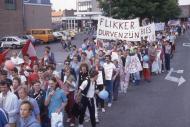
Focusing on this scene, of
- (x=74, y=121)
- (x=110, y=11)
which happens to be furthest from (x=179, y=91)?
(x=110, y=11)

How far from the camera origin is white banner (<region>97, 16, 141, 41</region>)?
23.2 m

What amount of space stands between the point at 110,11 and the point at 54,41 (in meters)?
25.2

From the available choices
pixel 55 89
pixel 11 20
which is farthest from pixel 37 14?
pixel 55 89

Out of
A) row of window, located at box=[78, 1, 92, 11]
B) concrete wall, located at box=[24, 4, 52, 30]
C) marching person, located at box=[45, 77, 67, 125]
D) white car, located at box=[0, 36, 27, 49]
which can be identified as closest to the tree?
white car, located at box=[0, 36, 27, 49]

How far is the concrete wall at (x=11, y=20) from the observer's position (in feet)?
209

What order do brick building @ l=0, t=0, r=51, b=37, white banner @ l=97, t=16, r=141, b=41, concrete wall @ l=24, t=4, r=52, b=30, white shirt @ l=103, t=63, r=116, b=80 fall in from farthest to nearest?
concrete wall @ l=24, t=4, r=52, b=30
brick building @ l=0, t=0, r=51, b=37
white banner @ l=97, t=16, r=141, b=41
white shirt @ l=103, t=63, r=116, b=80

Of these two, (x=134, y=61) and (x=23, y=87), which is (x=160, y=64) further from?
(x=23, y=87)

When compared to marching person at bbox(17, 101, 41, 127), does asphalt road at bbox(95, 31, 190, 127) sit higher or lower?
lower

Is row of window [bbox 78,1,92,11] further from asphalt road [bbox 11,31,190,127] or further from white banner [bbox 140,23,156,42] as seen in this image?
asphalt road [bbox 11,31,190,127]

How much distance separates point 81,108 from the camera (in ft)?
37.8

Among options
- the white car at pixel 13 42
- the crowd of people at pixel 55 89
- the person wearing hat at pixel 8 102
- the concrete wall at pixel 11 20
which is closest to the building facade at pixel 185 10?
the concrete wall at pixel 11 20

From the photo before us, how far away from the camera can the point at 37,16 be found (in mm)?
75438

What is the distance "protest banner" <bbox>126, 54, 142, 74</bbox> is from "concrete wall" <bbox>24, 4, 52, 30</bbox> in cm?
5194

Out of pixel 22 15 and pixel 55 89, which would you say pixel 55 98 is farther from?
pixel 22 15
